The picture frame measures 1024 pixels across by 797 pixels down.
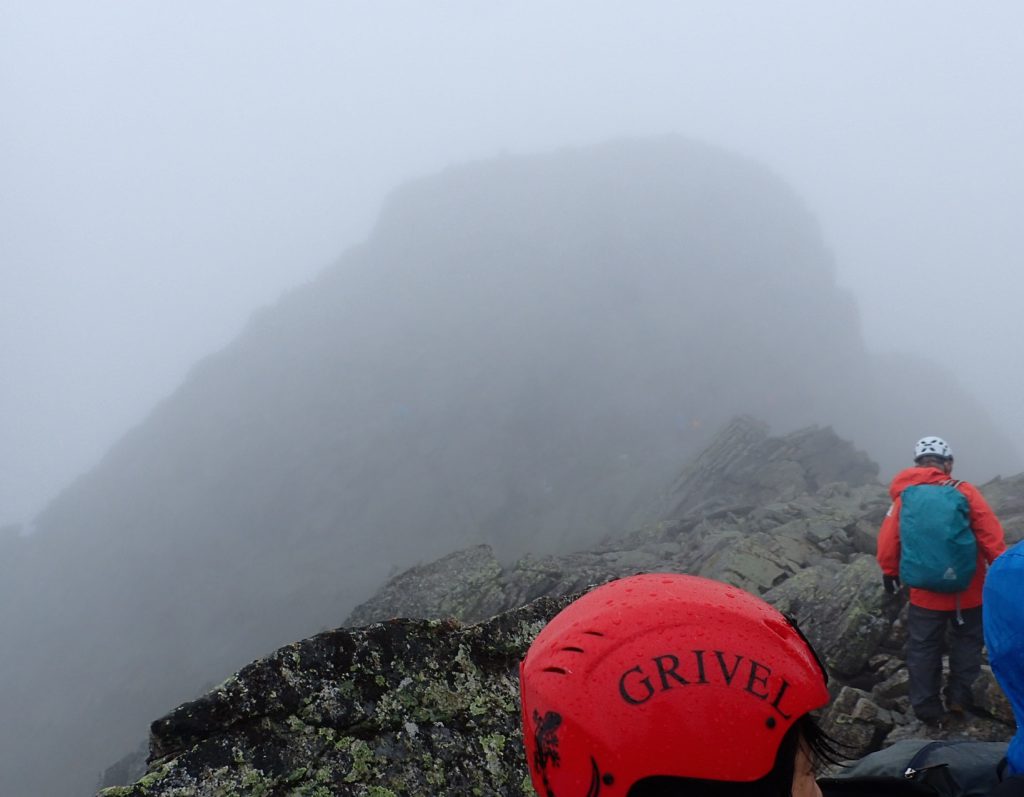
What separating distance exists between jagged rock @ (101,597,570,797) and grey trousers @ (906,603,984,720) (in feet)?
21.3

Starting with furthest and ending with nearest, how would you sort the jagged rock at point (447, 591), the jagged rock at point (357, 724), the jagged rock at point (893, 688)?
1. the jagged rock at point (447, 591)
2. the jagged rock at point (893, 688)
3. the jagged rock at point (357, 724)

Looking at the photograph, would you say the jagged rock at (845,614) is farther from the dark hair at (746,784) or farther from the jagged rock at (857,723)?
the dark hair at (746,784)

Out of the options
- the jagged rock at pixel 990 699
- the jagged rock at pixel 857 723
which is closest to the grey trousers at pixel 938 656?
the jagged rock at pixel 990 699

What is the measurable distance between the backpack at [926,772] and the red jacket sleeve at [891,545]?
5.75 m

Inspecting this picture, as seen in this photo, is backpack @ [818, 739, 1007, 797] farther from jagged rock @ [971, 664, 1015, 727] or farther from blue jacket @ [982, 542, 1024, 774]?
jagged rock @ [971, 664, 1015, 727]

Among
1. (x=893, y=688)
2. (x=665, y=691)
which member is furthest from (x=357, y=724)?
(x=893, y=688)

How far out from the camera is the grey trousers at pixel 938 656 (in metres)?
8.09

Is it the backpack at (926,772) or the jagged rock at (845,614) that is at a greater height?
the backpack at (926,772)

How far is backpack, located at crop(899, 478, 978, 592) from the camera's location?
24.6ft

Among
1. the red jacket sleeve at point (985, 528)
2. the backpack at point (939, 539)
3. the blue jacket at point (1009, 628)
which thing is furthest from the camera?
the backpack at point (939, 539)

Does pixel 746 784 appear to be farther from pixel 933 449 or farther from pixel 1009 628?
pixel 933 449

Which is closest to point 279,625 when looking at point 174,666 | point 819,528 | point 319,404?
point 174,666

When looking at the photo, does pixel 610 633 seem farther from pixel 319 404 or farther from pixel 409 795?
pixel 319 404

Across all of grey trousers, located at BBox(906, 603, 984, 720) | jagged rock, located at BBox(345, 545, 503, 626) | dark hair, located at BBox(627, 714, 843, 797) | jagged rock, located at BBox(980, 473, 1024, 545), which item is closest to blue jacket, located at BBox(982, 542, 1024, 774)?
dark hair, located at BBox(627, 714, 843, 797)
